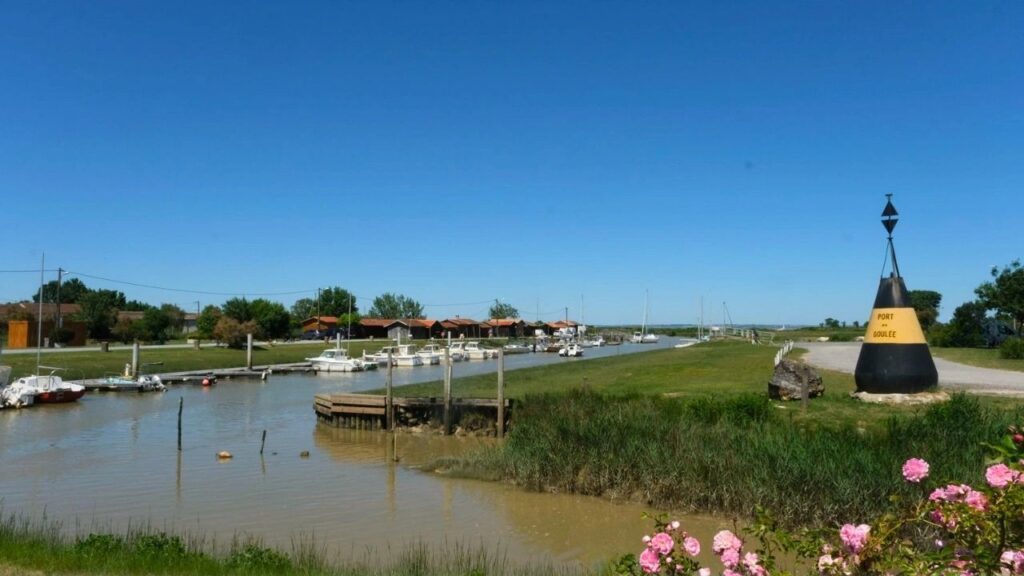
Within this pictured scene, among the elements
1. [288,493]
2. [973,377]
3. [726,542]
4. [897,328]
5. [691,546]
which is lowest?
[288,493]

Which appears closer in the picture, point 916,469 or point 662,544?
point 916,469

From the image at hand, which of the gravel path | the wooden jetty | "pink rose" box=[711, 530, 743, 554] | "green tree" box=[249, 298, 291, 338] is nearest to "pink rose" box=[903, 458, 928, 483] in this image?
"pink rose" box=[711, 530, 743, 554]

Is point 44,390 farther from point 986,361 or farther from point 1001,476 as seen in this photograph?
point 986,361

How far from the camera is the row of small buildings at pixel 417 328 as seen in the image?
12912 cm

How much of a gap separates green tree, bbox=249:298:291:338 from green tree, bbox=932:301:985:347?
78.7 metres

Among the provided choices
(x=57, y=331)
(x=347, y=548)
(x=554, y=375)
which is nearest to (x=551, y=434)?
(x=347, y=548)

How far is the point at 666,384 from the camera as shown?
32.7 metres

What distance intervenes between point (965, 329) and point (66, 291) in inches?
5227

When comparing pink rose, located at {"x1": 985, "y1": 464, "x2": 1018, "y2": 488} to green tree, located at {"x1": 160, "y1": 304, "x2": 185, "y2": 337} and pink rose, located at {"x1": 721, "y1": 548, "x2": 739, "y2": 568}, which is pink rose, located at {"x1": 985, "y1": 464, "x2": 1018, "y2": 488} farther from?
green tree, located at {"x1": 160, "y1": 304, "x2": 185, "y2": 337}

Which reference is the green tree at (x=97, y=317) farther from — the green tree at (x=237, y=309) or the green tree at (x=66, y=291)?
the green tree at (x=66, y=291)

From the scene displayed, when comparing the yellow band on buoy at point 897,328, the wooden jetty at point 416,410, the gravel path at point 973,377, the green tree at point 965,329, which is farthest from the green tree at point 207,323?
the yellow band on buoy at point 897,328

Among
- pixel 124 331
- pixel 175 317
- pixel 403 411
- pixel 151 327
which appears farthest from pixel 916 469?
pixel 175 317

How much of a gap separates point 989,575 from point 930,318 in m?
105

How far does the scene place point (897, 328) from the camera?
22562 millimetres
